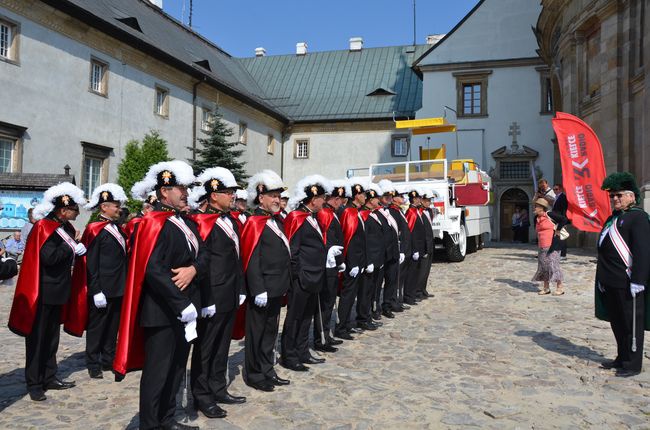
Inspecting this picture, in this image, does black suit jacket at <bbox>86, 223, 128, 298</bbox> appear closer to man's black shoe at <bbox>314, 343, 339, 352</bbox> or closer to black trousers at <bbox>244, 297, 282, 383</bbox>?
black trousers at <bbox>244, 297, 282, 383</bbox>

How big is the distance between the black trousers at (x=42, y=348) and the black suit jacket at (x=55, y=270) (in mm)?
110

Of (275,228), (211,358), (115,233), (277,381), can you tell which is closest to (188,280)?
(211,358)

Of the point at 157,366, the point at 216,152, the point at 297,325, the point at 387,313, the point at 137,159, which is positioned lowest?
the point at 387,313

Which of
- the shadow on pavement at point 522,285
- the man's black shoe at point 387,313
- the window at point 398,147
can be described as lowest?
the man's black shoe at point 387,313

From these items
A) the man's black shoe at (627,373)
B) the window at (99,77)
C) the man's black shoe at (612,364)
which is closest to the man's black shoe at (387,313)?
the man's black shoe at (612,364)

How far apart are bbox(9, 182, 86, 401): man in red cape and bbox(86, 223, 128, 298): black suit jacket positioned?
0.38 m

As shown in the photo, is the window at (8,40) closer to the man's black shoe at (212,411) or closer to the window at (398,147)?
the man's black shoe at (212,411)

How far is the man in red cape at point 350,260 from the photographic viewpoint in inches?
294

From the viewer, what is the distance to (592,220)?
1200 cm

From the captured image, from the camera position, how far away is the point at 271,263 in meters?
5.52

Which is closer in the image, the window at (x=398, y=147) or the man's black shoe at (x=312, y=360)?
the man's black shoe at (x=312, y=360)

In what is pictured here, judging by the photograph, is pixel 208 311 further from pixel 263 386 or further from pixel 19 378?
pixel 19 378

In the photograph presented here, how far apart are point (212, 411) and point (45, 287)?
6.77 ft

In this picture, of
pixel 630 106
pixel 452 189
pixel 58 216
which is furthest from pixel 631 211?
pixel 630 106
